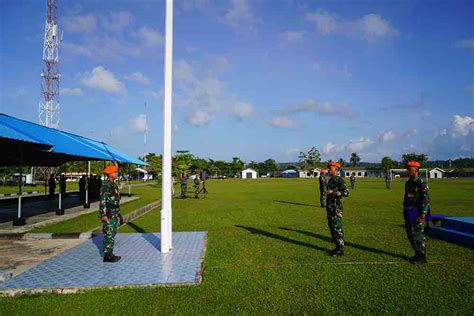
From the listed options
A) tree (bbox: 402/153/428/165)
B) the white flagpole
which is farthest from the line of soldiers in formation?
tree (bbox: 402/153/428/165)

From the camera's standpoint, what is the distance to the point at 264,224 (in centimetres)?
1086

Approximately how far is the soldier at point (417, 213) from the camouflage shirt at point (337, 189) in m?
1.15

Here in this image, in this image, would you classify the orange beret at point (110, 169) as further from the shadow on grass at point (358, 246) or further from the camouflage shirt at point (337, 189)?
the shadow on grass at point (358, 246)

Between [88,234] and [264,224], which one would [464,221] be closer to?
[264,224]

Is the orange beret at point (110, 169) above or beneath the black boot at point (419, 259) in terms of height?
above

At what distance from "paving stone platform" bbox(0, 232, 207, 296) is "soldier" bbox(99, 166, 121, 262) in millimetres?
274

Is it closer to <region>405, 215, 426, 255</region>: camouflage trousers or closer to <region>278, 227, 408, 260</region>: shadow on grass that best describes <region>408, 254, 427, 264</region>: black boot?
<region>405, 215, 426, 255</region>: camouflage trousers

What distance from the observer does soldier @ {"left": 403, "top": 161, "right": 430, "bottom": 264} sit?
6.03 metres

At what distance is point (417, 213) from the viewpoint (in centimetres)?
610

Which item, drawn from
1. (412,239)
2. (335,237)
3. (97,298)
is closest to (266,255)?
(335,237)

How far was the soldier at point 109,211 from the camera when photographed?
6.36m

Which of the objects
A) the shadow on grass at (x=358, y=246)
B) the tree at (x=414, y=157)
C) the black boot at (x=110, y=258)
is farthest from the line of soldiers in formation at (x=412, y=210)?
the tree at (x=414, y=157)

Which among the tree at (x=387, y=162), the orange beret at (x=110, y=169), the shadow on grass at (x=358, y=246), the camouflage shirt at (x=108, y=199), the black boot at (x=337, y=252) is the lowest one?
the shadow on grass at (x=358, y=246)

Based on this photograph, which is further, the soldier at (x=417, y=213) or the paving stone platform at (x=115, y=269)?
the soldier at (x=417, y=213)
